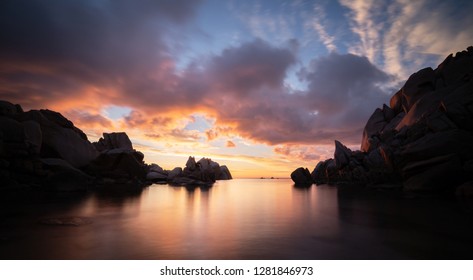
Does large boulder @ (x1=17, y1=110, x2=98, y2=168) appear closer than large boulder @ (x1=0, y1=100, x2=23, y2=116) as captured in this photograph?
No

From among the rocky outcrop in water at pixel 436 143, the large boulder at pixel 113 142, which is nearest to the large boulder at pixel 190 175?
the large boulder at pixel 113 142

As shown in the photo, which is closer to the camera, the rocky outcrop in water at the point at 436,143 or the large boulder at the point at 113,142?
the rocky outcrop in water at the point at 436,143

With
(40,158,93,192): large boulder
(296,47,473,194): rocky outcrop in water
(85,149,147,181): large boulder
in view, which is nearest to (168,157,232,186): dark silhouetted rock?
(85,149,147,181): large boulder

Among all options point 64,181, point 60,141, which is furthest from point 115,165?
point 64,181

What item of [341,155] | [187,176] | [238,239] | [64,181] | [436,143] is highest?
[341,155]

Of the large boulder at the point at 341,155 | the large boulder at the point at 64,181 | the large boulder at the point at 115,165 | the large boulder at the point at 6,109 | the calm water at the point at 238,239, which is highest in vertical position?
the large boulder at the point at 6,109

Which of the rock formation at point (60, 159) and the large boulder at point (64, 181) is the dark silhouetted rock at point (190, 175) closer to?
the rock formation at point (60, 159)

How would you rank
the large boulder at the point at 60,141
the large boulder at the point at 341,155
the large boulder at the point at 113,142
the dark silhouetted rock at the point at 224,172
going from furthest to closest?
the dark silhouetted rock at the point at 224,172 → the large boulder at the point at 113,142 → the large boulder at the point at 341,155 → the large boulder at the point at 60,141

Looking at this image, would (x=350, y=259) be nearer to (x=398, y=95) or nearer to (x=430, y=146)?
(x=430, y=146)

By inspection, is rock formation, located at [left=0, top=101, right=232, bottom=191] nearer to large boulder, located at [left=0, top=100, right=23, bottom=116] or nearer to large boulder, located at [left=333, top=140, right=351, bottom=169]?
large boulder, located at [left=0, top=100, right=23, bottom=116]

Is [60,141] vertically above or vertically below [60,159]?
above

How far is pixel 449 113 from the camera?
98.2 ft

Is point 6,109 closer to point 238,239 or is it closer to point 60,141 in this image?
point 60,141
